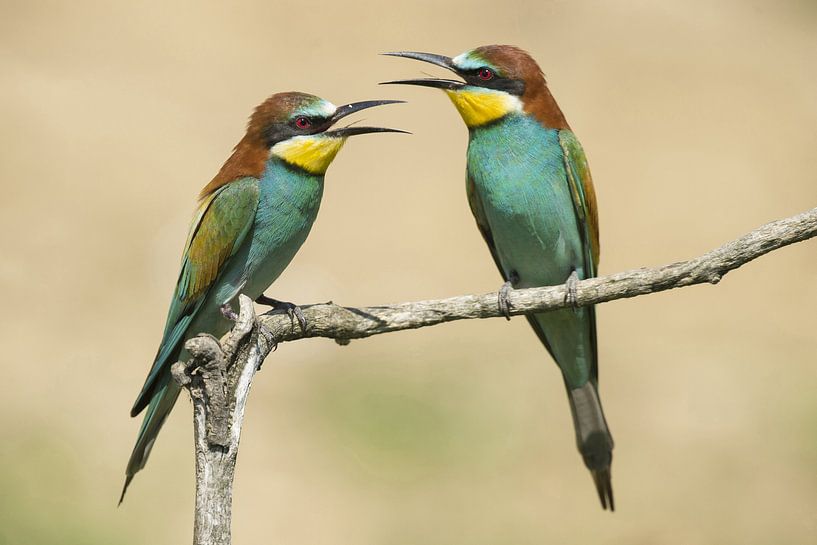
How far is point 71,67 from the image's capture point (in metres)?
6.53

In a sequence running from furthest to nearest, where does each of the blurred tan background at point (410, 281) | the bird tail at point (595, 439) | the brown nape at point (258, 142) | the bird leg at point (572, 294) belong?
the blurred tan background at point (410, 281)
the bird tail at point (595, 439)
the brown nape at point (258, 142)
the bird leg at point (572, 294)

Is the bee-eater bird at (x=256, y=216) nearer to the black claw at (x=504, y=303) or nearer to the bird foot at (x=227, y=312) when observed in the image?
the bird foot at (x=227, y=312)

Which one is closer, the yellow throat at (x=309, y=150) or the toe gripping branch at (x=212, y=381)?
the toe gripping branch at (x=212, y=381)

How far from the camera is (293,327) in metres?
2.66

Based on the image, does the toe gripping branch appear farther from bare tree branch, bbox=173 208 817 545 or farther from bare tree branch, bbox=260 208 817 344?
bare tree branch, bbox=260 208 817 344

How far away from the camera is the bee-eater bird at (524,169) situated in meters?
3.24

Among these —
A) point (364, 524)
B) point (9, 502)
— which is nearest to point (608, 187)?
point (364, 524)

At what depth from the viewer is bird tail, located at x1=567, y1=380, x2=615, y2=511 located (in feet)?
11.3

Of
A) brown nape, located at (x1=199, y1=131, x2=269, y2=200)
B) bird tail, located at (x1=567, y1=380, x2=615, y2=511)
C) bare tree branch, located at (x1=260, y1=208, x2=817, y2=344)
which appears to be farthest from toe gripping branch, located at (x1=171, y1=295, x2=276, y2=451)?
bird tail, located at (x1=567, y1=380, x2=615, y2=511)

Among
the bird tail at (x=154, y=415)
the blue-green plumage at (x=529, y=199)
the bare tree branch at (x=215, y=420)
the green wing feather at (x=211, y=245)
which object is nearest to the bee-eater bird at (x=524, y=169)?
the blue-green plumage at (x=529, y=199)

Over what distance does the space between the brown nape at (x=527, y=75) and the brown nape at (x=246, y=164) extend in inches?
27.2

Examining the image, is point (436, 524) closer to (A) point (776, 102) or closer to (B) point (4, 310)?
(B) point (4, 310)

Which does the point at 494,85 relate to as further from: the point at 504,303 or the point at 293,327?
the point at 293,327

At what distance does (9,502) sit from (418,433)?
151 centimetres
